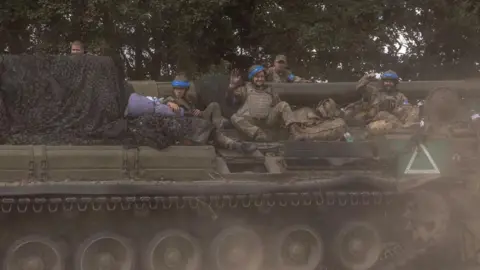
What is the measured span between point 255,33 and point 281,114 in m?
11.0

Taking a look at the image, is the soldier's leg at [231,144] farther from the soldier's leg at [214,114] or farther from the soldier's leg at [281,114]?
the soldier's leg at [281,114]

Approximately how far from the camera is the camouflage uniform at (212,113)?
9.16m

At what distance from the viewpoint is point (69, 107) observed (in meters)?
8.89

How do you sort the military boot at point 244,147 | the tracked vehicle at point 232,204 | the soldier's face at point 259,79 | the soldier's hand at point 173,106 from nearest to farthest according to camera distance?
the tracked vehicle at point 232,204 → the military boot at point 244,147 → the soldier's hand at point 173,106 → the soldier's face at point 259,79

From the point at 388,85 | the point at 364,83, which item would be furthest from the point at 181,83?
the point at 388,85

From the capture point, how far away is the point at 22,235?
8.38m

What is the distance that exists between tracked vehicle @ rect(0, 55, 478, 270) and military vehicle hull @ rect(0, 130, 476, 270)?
0.5 inches

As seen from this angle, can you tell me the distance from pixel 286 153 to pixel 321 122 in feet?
3.46

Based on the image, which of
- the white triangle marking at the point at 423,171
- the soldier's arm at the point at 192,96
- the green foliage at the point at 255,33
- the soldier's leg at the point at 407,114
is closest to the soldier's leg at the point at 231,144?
the soldier's arm at the point at 192,96

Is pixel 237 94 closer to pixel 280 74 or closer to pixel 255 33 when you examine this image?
pixel 280 74

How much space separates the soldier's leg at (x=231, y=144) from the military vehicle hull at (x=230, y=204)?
0.44 ft

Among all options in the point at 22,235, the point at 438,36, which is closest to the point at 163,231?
the point at 22,235

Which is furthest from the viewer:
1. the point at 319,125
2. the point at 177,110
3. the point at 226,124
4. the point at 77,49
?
the point at 226,124

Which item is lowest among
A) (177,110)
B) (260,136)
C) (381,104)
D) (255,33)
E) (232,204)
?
(232,204)
